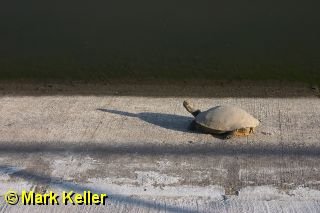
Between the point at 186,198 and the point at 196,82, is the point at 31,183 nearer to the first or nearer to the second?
the point at 186,198

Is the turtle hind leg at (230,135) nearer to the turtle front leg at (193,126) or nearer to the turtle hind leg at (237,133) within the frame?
the turtle hind leg at (237,133)

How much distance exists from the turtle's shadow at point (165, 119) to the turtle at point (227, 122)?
1.00 feet

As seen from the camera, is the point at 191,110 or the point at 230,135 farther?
the point at 191,110

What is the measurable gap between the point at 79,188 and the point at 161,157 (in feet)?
2.81

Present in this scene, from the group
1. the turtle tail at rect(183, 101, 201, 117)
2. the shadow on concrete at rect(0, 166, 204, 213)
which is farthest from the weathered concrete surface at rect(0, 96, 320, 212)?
the turtle tail at rect(183, 101, 201, 117)

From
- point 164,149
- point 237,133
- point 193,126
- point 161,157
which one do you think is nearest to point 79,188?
point 161,157

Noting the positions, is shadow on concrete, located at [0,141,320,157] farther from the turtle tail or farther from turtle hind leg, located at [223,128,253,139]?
the turtle tail

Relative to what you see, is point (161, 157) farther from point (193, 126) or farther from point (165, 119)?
point (165, 119)

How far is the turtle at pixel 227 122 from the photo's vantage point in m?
5.68

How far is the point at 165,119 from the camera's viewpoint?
6.30 metres

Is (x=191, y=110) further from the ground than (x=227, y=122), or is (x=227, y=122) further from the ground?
(x=227, y=122)

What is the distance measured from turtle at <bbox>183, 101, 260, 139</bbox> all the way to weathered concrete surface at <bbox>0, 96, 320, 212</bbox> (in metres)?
0.09

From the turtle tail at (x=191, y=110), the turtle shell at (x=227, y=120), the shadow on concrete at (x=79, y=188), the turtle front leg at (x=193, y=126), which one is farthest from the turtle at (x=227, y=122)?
the shadow on concrete at (x=79, y=188)

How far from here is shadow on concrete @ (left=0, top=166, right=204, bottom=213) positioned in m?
4.68
